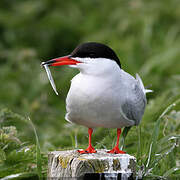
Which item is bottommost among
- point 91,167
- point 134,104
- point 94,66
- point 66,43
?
point 91,167

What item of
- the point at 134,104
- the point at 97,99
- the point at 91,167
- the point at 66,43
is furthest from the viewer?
the point at 66,43

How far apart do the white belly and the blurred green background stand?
1786 millimetres

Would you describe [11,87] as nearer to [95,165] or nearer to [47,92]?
[47,92]

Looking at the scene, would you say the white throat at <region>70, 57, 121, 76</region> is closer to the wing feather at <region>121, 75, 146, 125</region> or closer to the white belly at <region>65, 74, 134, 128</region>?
the white belly at <region>65, 74, 134, 128</region>

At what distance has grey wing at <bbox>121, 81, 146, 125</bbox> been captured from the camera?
8.80ft

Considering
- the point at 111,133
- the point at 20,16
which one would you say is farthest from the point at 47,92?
the point at 111,133

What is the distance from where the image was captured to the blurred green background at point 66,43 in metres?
6.02

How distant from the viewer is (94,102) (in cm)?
254

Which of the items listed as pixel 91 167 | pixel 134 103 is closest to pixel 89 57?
pixel 134 103

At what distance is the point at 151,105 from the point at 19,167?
1.93 meters

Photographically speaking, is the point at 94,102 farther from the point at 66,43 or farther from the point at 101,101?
the point at 66,43

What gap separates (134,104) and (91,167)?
623mm

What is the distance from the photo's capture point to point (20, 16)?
8398 millimetres

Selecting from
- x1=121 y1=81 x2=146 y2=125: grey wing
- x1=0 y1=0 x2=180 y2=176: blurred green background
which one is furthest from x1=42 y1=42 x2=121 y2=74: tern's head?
x1=0 y1=0 x2=180 y2=176: blurred green background
